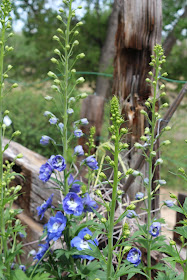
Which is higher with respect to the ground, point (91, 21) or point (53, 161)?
point (91, 21)

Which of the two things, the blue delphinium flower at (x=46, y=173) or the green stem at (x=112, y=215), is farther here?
the blue delphinium flower at (x=46, y=173)

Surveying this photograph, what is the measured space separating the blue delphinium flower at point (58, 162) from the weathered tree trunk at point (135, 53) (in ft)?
3.43

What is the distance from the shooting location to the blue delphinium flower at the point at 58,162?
65.7 inches

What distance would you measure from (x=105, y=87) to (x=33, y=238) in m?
5.15

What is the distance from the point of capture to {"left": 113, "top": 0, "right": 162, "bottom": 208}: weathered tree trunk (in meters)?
2.60

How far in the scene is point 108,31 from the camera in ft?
26.3

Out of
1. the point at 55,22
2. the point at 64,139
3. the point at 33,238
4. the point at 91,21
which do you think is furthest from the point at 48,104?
the point at 64,139

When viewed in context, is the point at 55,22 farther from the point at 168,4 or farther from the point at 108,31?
the point at 168,4

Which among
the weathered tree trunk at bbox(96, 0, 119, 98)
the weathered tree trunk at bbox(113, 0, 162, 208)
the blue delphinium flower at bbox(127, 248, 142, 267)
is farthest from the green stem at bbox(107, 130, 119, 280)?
the weathered tree trunk at bbox(96, 0, 119, 98)

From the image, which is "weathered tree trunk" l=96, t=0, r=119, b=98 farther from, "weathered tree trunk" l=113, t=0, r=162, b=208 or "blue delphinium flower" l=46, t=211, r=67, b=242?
"blue delphinium flower" l=46, t=211, r=67, b=242

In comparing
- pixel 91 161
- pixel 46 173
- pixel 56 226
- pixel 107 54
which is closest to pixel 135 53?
pixel 91 161

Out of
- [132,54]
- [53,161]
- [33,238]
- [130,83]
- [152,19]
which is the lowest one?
[33,238]

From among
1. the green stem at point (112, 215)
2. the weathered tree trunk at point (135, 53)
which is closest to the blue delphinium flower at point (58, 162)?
the green stem at point (112, 215)

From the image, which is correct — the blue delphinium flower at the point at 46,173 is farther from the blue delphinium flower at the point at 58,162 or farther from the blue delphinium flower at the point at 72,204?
the blue delphinium flower at the point at 72,204
